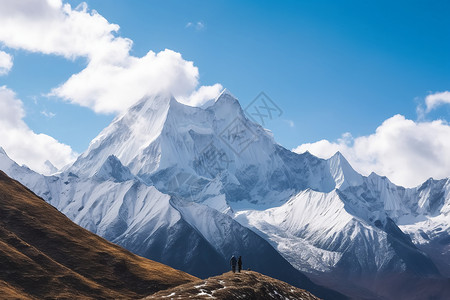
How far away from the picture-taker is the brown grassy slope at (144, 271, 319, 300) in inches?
4538

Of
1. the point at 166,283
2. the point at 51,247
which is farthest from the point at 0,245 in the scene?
the point at 166,283

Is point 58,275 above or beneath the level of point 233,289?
beneath

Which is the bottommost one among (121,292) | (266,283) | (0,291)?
(0,291)

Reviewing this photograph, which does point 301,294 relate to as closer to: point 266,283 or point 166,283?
point 266,283

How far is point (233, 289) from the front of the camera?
395 ft

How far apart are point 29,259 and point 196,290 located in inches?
3132

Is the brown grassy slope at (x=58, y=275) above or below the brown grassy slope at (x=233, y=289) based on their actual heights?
below

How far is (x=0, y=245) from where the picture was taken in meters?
178

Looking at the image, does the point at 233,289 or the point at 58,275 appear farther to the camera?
the point at 58,275

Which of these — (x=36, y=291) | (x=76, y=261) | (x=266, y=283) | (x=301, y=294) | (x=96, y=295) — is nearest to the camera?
(x=266, y=283)

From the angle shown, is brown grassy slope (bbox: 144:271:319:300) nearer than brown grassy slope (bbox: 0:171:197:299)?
Yes

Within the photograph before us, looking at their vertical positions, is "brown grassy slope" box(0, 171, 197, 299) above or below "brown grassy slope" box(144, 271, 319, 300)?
below

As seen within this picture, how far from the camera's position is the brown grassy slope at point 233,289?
115 m

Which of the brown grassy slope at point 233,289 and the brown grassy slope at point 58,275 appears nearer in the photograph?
the brown grassy slope at point 233,289
